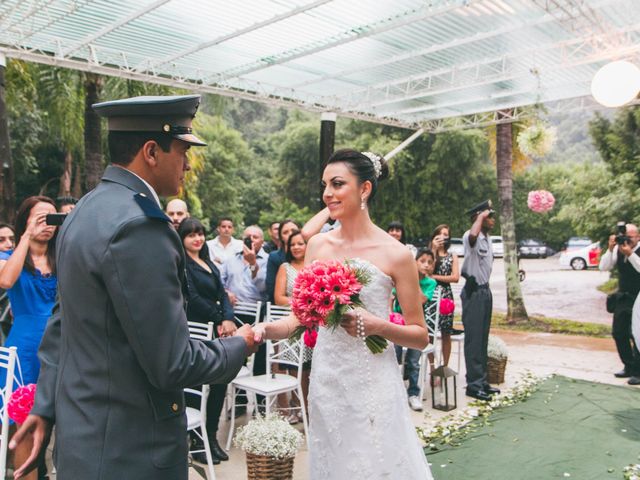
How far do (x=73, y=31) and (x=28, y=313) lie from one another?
192 inches

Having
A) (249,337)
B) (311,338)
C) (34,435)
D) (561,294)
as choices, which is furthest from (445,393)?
(561,294)

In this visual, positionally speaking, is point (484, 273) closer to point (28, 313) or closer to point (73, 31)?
point (28, 313)

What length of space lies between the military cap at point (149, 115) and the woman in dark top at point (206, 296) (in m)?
3.10

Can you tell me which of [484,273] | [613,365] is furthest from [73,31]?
[613,365]

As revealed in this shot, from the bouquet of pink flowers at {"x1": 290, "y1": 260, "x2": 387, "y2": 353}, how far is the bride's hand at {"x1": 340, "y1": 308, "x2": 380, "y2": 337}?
0.10 feet

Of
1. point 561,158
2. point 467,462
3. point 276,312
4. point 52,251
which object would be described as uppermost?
point 561,158

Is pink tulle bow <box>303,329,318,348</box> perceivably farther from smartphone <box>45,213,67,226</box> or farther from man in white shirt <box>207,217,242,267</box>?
man in white shirt <box>207,217,242,267</box>

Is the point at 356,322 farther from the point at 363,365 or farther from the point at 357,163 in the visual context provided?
the point at 357,163

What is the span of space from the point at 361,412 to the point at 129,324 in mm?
1490

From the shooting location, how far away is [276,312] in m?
5.23

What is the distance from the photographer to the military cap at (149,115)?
1.65m

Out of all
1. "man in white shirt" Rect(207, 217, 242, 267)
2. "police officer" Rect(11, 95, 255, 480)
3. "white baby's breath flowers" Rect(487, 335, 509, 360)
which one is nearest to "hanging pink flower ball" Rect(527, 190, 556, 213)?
"white baby's breath flowers" Rect(487, 335, 509, 360)

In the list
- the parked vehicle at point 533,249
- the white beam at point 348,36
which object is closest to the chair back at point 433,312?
the white beam at point 348,36

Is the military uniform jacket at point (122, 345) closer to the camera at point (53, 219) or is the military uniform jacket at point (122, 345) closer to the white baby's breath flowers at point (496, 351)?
the camera at point (53, 219)
